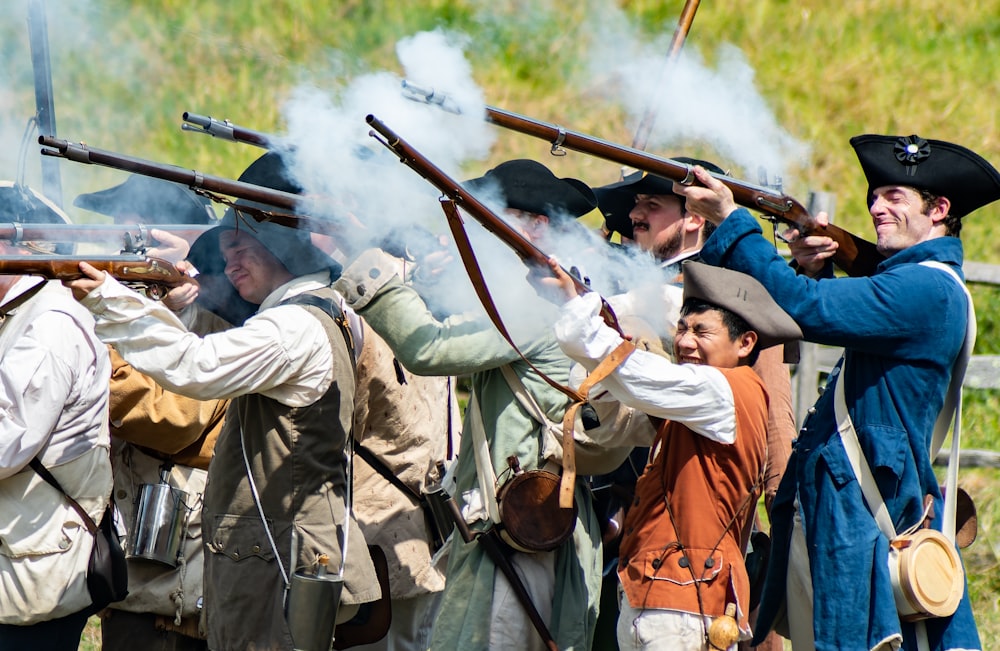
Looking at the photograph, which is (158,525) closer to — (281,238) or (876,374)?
(281,238)

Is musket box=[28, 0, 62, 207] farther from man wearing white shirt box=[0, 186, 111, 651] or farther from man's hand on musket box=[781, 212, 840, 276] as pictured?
man's hand on musket box=[781, 212, 840, 276]

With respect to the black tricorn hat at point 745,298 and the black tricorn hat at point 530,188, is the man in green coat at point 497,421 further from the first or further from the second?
the black tricorn hat at point 745,298

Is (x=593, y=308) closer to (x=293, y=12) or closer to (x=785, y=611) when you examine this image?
(x=785, y=611)

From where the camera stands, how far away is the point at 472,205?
335 centimetres

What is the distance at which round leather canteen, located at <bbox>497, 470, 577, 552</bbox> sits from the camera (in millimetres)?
3760

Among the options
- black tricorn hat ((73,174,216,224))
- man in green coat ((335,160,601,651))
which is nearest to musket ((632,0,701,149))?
man in green coat ((335,160,601,651))

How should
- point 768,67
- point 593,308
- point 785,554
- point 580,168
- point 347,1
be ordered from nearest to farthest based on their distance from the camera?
1. point 593,308
2. point 785,554
3. point 347,1
4. point 580,168
5. point 768,67

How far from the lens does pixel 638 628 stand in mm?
3338

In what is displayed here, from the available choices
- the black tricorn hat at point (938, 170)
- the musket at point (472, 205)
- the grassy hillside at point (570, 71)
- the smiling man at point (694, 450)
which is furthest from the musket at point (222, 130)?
the black tricorn hat at point (938, 170)

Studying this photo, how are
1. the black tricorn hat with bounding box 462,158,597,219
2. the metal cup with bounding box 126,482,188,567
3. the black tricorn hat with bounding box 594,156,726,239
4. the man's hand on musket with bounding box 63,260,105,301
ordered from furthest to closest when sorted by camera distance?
the black tricorn hat with bounding box 594,156,726,239 → the metal cup with bounding box 126,482,188,567 → the black tricorn hat with bounding box 462,158,597,219 → the man's hand on musket with bounding box 63,260,105,301

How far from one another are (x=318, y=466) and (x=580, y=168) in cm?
540

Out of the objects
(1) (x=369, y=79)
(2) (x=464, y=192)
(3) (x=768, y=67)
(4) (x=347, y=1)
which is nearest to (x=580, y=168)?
(4) (x=347, y=1)

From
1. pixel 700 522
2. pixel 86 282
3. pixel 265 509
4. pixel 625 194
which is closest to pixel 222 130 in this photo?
pixel 86 282

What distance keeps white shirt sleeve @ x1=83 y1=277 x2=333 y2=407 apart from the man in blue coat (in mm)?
1328
